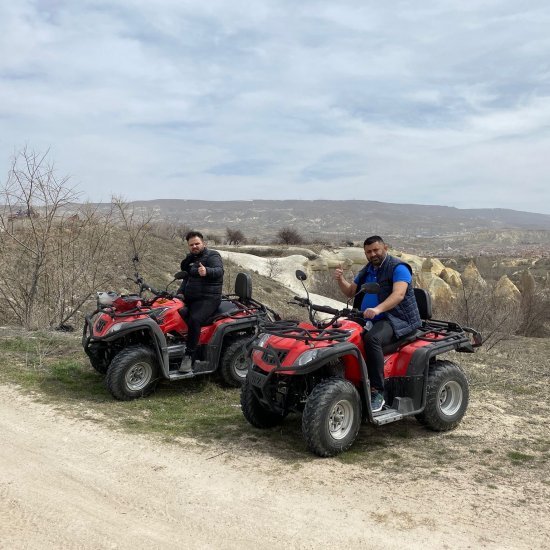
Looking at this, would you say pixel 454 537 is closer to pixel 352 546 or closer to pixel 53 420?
pixel 352 546

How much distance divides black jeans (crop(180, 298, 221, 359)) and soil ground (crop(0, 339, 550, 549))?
1627 mm

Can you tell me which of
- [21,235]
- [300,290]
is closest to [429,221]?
[300,290]

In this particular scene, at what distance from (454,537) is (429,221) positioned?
194m

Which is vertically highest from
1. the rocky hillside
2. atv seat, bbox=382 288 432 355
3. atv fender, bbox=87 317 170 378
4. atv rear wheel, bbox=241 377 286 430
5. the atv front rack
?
the rocky hillside

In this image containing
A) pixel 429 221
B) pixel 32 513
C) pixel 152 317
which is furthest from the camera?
pixel 429 221

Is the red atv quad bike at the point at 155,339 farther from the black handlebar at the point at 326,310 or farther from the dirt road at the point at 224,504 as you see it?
the black handlebar at the point at 326,310

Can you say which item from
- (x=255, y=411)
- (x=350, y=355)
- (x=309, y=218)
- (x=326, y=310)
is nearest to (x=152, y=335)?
(x=255, y=411)

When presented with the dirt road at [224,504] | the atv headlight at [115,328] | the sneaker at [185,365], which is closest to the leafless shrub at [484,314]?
the sneaker at [185,365]

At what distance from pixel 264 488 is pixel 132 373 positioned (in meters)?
3.05

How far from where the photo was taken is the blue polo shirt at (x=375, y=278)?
18.9 feet

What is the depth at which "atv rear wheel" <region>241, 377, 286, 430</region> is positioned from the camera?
5.89 metres

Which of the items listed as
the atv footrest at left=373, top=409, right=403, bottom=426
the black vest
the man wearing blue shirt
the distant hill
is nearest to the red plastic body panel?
the man wearing blue shirt

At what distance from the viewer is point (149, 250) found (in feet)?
87.2

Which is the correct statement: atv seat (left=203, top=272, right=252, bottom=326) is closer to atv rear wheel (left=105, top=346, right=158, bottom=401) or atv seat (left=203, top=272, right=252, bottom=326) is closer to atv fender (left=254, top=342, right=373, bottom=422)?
atv rear wheel (left=105, top=346, right=158, bottom=401)
